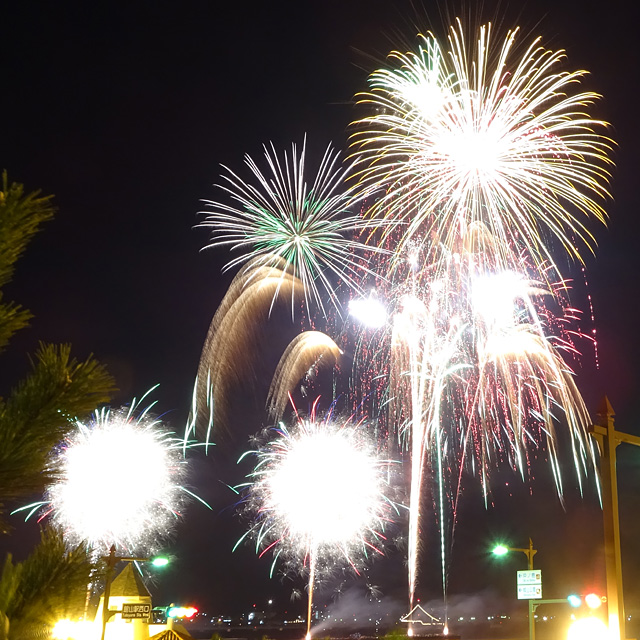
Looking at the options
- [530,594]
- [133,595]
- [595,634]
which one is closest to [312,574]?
[133,595]

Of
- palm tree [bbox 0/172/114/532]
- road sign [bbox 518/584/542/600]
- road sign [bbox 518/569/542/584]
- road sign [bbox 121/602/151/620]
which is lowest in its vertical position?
road sign [bbox 121/602/151/620]

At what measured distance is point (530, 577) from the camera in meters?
27.1

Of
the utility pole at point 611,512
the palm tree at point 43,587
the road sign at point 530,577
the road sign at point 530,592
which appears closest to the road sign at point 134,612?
the road sign at point 530,592

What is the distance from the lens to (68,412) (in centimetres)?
324

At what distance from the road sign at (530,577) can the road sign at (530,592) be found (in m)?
0.14

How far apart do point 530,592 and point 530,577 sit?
1.70ft

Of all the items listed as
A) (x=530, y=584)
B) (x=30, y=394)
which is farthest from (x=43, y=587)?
(x=530, y=584)

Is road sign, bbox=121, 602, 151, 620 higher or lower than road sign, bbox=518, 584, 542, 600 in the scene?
lower

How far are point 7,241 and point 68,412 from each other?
0.77 m

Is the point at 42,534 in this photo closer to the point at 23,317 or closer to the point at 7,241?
the point at 23,317

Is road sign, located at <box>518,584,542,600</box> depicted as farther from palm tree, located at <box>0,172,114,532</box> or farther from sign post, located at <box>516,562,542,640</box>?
palm tree, located at <box>0,172,114,532</box>

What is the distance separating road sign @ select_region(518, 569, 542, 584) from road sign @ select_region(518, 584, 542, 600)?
0.14 metres

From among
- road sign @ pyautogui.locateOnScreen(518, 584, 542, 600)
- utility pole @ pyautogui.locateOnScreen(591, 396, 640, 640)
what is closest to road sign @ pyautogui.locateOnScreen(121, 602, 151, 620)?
road sign @ pyautogui.locateOnScreen(518, 584, 542, 600)

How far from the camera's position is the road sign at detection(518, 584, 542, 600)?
26781mm
